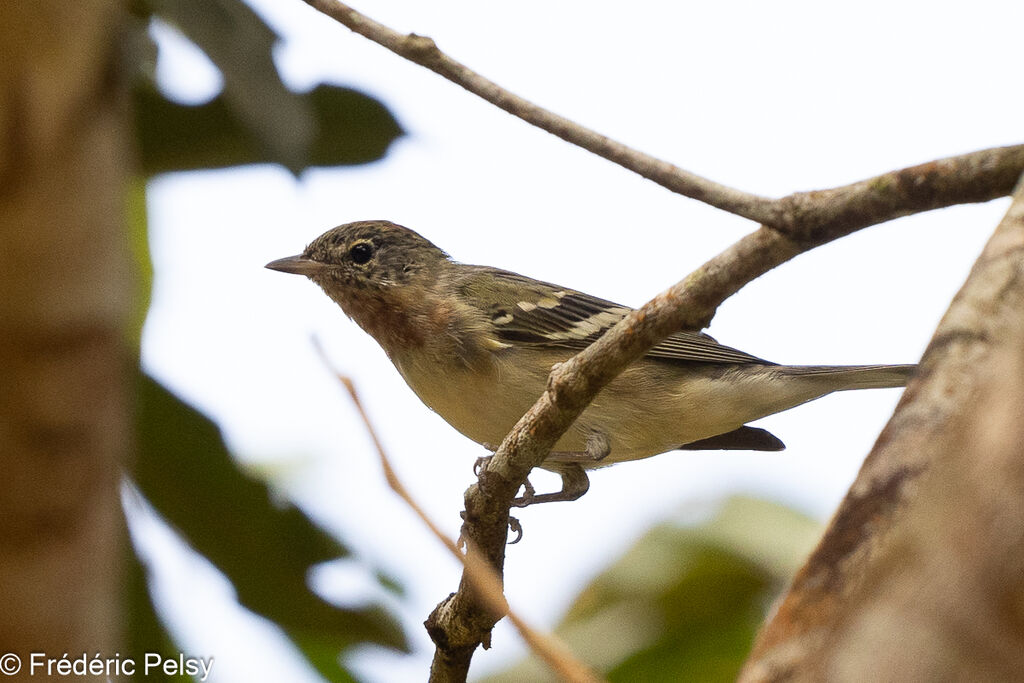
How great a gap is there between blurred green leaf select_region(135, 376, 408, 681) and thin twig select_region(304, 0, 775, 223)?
2183mm

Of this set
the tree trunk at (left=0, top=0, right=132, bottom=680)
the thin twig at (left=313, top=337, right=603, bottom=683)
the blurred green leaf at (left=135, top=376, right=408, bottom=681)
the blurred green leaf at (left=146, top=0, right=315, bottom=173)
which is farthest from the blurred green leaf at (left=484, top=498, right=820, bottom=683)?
the thin twig at (left=313, top=337, right=603, bottom=683)

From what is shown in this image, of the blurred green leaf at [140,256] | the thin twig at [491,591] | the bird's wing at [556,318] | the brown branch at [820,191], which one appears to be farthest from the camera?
the bird's wing at [556,318]

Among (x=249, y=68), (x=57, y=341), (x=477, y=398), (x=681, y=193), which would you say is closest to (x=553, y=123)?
(x=681, y=193)

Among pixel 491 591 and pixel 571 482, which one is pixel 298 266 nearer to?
pixel 571 482

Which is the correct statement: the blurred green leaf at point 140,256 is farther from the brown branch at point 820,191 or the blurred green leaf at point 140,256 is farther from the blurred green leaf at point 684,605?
the blurred green leaf at point 684,605

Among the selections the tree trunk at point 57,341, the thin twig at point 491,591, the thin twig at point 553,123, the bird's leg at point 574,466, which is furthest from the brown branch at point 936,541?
the bird's leg at point 574,466

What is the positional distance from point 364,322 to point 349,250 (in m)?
0.44

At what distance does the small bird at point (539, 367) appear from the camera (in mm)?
4820

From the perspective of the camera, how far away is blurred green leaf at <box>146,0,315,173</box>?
144 inches

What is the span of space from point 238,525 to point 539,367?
1.56 metres

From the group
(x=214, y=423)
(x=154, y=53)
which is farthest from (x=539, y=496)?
(x=154, y=53)

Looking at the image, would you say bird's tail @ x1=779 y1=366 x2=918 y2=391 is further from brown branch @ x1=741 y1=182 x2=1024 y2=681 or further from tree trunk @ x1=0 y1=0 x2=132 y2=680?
brown branch @ x1=741 y1=182 x2=1024 y2=681

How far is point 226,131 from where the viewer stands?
14.2ft

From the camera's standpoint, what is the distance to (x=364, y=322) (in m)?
5.36
